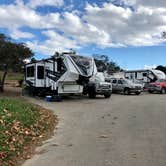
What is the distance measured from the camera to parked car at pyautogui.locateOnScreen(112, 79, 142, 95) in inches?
1371

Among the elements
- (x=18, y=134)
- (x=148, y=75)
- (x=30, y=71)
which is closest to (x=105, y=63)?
(x=148, y=75)

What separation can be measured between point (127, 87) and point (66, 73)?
36.2 ft

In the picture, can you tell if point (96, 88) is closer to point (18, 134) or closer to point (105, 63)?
point (18, 134)

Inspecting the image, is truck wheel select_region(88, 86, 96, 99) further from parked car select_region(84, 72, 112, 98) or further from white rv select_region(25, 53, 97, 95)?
white rv select_region(25, 53, 97, 95)

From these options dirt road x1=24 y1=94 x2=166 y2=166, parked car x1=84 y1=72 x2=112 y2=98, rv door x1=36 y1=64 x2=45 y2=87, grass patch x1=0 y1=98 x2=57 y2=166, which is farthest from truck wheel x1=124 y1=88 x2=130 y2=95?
grass patch x1=0 y1=98 x2=57 y2=166

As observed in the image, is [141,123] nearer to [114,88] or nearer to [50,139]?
[50,139]

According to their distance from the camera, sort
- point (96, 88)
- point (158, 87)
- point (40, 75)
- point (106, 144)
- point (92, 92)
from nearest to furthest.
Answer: point (106, 144) → point (96, 88) → point (92, 92) → point (40, 75) → point (158, 87)

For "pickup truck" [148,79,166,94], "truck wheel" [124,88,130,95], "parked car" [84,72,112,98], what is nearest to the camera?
"parked car" [84,72,112,98]

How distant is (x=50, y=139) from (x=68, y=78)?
15.5 metres

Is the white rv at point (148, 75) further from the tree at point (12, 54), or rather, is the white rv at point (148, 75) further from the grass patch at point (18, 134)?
the grass patch at point (18, 134)

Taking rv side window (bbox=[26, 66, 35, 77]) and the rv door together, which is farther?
rv side window (bbox=[26, 66, 35, 77])

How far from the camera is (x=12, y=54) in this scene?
32.1 m

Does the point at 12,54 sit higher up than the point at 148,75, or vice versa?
the point at 12,54

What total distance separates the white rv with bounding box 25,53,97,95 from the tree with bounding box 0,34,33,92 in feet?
16.3
